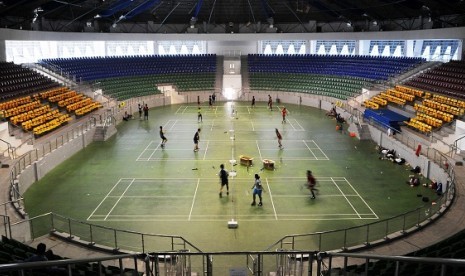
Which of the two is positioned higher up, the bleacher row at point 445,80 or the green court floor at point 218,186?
the bleacher row at point 445,80

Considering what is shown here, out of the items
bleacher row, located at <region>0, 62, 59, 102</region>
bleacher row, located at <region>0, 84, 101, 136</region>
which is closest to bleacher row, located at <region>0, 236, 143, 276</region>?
bleacher row, located at <region>0, 84, 101, 136</region>

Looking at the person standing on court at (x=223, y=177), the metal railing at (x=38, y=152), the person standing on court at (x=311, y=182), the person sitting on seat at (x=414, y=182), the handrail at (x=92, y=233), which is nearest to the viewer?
the handrail at (x=92, y=233)

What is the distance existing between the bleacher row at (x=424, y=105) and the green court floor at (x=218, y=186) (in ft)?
13.4

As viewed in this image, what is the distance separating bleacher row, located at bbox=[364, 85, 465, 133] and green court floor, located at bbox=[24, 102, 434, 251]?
408cm

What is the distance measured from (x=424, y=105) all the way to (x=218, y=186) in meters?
20.6

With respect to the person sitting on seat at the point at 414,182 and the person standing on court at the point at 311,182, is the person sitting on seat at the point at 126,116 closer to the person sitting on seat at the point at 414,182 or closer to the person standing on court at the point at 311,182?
→ the person standing on court at the point at 311,182

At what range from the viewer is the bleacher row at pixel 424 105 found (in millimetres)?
30047

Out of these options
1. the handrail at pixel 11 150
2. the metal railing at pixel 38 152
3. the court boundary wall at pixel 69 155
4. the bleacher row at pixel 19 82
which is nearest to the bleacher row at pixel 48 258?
the court boundary wall at pixel 69 155

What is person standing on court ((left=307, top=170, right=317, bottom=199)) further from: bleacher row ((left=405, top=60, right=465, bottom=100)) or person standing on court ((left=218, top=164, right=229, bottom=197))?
bleacher row ((left=405, top=60, right=465, bottom=100))

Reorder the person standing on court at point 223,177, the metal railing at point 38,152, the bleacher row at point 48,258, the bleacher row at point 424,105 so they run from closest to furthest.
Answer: the bleacher row at point 48,258 → the metal railing at point 38,152 → the person standing on court at point 223,177 → the bleacher row at point 424,105

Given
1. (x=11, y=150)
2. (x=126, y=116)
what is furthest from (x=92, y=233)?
(x=126, y=116)

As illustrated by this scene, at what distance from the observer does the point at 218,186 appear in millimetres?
22109

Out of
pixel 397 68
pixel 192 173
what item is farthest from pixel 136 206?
pixel 397 68

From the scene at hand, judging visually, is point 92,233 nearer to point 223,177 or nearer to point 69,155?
point 223,177
